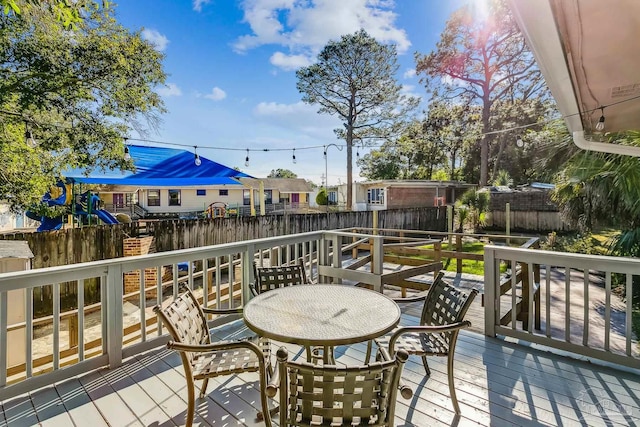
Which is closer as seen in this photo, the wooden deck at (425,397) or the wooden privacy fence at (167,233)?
the wooden deck at (425,397)

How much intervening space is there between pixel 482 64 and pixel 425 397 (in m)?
20.9

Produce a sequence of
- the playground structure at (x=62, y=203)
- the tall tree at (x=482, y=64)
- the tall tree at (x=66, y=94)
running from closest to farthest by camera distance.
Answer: the tall tree at (x=66, y=94) < the playground structure at (x=62, y=203) < the tall tree at (x=482, y=64)

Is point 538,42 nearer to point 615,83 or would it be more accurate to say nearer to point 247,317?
point 615,83

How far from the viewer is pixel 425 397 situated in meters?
2.14

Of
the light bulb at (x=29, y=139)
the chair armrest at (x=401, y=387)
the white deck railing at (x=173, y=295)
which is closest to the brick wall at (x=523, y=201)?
the white deck railing at (x=173, y=295)

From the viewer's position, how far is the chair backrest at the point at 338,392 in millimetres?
1210

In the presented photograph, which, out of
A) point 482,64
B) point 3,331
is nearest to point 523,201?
point 482,64

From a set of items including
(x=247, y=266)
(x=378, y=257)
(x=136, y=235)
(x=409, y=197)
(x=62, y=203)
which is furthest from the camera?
(x=409, y=197)

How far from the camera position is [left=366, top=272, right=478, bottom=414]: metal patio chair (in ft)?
6.08

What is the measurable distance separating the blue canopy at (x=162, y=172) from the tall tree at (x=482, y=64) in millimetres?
14565

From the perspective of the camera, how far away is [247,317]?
1.88m

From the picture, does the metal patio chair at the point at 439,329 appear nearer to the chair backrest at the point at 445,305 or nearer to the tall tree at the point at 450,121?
the chair backrest at the point at 445,305

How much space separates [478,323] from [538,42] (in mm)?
3478

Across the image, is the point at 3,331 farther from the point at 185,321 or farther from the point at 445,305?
the point at 445,305
